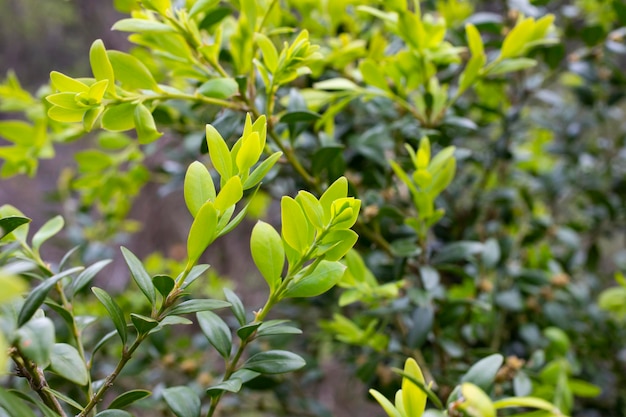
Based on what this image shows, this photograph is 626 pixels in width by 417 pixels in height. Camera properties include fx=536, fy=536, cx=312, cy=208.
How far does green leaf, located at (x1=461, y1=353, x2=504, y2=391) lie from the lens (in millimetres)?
358

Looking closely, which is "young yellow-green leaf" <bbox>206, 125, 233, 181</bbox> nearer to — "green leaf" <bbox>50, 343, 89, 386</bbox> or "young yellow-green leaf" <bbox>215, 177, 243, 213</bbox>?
"young yellow-green leaf" <bbox>215, 177, 243, 213</bbox>

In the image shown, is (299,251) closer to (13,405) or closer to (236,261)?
(13,405)

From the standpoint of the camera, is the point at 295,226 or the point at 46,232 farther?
the point at 46,232

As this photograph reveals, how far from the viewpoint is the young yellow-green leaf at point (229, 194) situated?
1.00ft

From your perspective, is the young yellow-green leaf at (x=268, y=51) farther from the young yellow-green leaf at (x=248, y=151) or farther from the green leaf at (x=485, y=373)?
the green leaf at (x=485, y=373)

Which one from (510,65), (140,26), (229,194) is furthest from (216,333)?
(510,65)

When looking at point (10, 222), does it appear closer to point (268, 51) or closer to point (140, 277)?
point (140, 277)

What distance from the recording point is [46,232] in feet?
1.45

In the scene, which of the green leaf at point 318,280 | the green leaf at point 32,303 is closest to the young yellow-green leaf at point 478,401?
the green leaf at point 318,280

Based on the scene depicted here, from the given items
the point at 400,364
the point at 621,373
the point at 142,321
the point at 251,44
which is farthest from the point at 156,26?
the point at 621,373

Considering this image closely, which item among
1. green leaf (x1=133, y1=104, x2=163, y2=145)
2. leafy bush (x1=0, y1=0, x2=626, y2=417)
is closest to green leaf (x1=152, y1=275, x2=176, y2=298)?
leafy bush (x1=0, y1=0, x2=626, y2=417)

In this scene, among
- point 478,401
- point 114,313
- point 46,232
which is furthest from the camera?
point 46,232

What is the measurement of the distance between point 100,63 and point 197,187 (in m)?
0.12

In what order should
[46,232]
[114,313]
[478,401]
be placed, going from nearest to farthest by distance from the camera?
[478,401], [114,313], [46,232]
